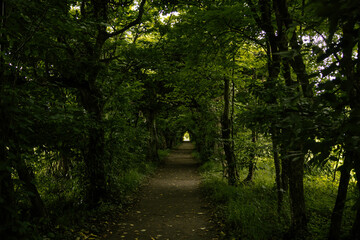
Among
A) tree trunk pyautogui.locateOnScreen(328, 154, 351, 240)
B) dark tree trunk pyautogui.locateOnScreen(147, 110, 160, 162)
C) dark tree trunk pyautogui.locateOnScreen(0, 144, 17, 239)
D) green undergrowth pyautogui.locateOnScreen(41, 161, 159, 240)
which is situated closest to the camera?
dark tree trunk pyautogui.locateOnScreen(0, 144, 17, 239)

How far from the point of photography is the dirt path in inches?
230

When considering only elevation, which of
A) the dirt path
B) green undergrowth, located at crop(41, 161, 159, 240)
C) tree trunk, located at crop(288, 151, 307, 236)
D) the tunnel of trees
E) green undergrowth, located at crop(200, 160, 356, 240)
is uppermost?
the tunnel of trees

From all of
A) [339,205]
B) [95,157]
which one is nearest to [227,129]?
[95,157]

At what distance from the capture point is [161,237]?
5691 millimetres

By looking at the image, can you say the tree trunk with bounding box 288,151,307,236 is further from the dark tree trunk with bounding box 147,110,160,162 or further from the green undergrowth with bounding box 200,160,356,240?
the dark tree trunk with bounding box 147,110,160,162

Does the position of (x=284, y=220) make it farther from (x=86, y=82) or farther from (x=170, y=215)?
(x=86, y=82)

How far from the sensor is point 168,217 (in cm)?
723

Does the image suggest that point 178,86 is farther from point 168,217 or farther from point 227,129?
point 168,217

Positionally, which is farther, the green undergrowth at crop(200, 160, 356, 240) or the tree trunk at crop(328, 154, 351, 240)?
the green undergrowth at crop(200, 160, 356, 240)

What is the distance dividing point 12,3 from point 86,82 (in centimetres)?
395

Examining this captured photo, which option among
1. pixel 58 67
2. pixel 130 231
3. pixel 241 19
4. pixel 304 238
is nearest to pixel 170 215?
pixel 130 231

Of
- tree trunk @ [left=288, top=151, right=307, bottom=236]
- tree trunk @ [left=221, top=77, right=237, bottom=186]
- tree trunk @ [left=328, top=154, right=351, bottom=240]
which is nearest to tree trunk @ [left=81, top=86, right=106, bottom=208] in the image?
tree trunk @ [left=221, top=77, right=237, bottom=186]

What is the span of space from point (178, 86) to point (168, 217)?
22.2 ft

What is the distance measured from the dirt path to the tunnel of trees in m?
1.15
